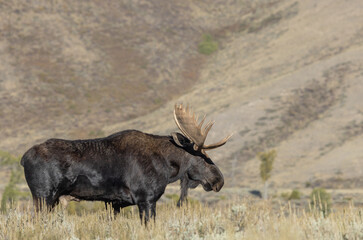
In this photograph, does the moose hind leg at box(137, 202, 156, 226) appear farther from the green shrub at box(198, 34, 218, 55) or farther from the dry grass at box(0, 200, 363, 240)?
the green shrub at box(198, 34, 218, 55)

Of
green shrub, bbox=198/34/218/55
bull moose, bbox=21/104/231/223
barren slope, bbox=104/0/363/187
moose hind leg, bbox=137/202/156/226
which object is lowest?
moose hind leg, bbox=137/202/156/226

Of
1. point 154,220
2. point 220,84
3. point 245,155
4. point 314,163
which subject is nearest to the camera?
point 154,220

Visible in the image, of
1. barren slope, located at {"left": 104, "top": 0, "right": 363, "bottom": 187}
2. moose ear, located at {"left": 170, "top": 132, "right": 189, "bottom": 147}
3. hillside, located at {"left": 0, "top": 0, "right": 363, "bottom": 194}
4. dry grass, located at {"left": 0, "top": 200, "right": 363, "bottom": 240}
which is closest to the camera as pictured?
dry grass, located at {"left": 0, "top": 200, "right": 363, "bottom": 240}

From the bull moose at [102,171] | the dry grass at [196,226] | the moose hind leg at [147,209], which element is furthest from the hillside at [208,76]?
the moose hind leg at [147,209]

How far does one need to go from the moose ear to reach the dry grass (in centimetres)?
120

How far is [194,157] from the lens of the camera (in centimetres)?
1098

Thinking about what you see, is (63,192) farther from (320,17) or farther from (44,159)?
(320,17)

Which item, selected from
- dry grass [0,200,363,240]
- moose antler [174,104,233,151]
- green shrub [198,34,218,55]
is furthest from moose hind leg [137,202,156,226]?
green shrub [198,34,218,55]

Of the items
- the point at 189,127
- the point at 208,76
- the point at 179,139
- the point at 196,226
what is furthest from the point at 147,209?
the point at 208,76

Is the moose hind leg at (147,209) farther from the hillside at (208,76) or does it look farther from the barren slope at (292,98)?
the hillside at (208,76)

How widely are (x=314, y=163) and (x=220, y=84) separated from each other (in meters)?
27.4

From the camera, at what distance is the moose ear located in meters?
10.8

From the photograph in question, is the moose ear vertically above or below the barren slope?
below

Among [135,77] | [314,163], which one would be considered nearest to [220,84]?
[135,77]
